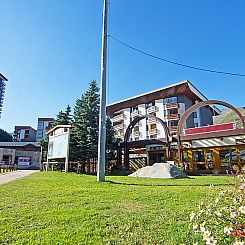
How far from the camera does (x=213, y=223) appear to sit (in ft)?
7.40

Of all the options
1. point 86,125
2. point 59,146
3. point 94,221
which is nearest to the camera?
point 94,221

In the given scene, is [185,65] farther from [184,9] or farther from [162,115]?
[162,115]

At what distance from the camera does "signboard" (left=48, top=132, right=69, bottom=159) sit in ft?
54.0

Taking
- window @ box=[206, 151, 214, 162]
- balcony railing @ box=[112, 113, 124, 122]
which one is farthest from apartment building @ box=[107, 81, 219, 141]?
window @ box=[206, 151, 214, 162]

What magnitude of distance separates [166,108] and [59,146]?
2234cm

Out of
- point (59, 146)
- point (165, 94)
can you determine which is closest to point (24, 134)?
point (165, 94)

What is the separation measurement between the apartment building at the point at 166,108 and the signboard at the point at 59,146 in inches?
790

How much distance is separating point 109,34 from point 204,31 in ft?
19.6

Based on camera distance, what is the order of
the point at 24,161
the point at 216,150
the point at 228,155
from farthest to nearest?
the point at 24,161 → the point at 216,150 → the point at 228,155

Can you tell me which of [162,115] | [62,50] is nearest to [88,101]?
[62,50]

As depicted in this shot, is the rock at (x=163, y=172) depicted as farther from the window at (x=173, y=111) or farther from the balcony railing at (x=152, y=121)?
the balcony railing at (x=152, y=121)

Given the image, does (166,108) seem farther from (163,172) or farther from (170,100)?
(163,172)

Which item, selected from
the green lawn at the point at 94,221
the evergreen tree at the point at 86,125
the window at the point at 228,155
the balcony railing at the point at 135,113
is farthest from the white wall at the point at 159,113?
the green lawn at the point at 94,221

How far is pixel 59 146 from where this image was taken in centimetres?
1750
